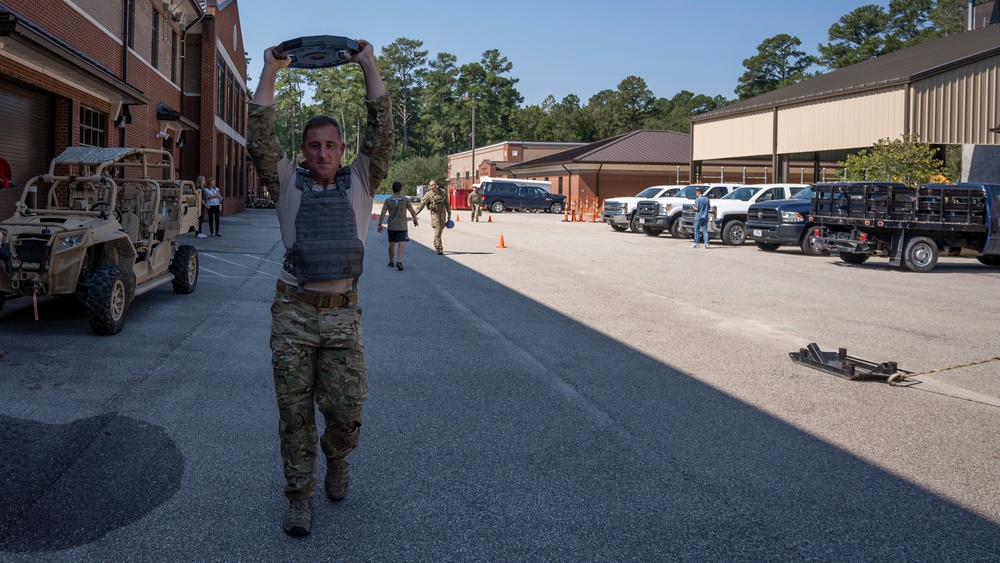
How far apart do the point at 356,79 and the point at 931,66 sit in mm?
88444

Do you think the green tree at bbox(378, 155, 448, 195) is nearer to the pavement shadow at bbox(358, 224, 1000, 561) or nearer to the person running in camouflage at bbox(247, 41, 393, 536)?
the pavement shadow at bbox(358, 224, 1000, 561)

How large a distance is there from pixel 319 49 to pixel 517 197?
59.1 meters

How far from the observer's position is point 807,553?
4277mm

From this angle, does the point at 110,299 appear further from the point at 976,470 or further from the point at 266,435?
the point at 976,470

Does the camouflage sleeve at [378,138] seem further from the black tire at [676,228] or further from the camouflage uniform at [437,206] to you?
the black tire at [676,228]

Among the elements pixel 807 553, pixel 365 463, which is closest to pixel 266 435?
pixel 365 463

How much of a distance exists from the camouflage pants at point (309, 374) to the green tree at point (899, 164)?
2754cm

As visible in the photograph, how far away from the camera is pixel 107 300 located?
949 cm

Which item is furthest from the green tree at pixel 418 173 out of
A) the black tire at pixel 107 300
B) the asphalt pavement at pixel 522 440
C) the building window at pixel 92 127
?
the black tire at pixel 107 300

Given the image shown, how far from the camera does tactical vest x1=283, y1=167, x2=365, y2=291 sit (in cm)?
440

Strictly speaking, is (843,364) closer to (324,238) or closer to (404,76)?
(324,238)

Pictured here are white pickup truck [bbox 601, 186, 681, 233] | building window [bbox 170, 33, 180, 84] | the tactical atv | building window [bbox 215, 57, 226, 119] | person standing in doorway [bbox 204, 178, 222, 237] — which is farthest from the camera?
building window [bbox 215, 57, 226, 119]

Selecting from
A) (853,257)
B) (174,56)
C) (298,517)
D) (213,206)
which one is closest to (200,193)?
(298,517)

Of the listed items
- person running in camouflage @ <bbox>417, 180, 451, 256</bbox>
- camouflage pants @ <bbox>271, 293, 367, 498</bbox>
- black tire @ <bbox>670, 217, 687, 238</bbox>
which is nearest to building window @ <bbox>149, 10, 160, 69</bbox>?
person running in camouflage @ <bbox>417, 180, 451, 256</bbox>
